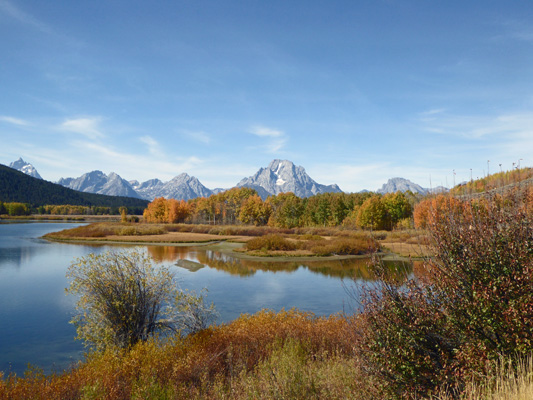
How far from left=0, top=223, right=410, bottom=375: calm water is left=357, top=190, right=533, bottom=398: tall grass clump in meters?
1.18

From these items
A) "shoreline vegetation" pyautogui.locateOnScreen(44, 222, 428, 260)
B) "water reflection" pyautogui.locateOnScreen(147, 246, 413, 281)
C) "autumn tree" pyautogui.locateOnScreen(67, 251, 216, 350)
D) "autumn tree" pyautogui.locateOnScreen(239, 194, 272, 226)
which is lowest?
"water reflection" pyautogui.locateOnScreen(147, 246, 413, 281)

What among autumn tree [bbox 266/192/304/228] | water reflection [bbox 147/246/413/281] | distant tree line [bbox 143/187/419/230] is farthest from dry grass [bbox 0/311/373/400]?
autumn tree [bbox 266/192/304/228]

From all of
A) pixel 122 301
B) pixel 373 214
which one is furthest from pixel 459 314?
pixel 373 214

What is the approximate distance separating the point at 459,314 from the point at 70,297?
25.5m

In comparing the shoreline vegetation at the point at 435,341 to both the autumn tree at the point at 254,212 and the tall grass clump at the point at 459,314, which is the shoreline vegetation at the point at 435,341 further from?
the autumn tree at the point at 254,212

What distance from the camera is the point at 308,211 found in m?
106

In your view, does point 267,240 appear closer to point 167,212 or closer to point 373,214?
point 373,214

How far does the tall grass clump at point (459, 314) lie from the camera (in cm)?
596

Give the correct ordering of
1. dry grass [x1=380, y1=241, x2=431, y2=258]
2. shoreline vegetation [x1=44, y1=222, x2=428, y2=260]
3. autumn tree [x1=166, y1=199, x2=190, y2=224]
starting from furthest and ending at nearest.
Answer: autumn tree [x1=166, y1=199, x2=190, y2=224] < shoreline vegetation [x1=44, y1=222, x2=428, y2=260] < dry grass [x1=380, y1=241, x2=431, y2=258]

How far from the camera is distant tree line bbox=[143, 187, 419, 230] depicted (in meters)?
90.6

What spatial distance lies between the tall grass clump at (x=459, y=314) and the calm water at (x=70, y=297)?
1.18 metres

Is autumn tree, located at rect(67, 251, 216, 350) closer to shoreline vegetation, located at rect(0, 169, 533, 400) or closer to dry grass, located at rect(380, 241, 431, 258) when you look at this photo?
shoreline vegetation, located at rect(0, 169, 533, 400)

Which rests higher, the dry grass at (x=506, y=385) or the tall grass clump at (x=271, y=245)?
the dry grass at (x=506, y=385)

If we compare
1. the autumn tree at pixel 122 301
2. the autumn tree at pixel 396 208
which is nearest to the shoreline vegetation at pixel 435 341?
the autumn tree at pixel 122 301
